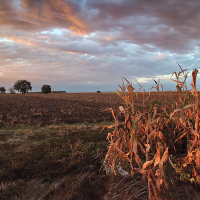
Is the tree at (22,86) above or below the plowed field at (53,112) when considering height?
above

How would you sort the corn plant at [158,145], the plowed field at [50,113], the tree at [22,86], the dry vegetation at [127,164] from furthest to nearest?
the tree at [22,86]
the plowed field at [50,113]
the dry vegetation at [127,164]
the corn plant at [158,145]

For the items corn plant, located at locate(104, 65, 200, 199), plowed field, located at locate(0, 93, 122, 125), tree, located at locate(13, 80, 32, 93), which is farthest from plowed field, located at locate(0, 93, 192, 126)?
A: tree, located at locate(13, 80, 32, 93)

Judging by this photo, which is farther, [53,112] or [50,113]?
[53,112]

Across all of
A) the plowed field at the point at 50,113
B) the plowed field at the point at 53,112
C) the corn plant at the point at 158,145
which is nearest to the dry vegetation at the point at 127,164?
the corn plant at the point at 158,145

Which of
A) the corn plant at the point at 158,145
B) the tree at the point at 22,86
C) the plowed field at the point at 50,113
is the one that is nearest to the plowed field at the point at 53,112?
the plowed field at the point at 50,113

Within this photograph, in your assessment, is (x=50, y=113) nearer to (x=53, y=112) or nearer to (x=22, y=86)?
(x=53, y=112)

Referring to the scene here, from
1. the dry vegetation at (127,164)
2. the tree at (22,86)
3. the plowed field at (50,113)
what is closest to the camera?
the dry vegetation at (127,164)

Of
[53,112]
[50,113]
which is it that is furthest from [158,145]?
[53,112]

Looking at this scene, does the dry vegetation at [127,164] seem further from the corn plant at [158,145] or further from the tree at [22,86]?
the tree at [22,86]

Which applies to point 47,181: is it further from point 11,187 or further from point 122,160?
point 122,160

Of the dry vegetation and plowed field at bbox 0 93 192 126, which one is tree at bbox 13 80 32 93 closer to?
plowed field at bbox 0 93 192 126

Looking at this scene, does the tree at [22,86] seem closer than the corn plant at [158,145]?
No

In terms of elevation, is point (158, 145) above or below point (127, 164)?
above

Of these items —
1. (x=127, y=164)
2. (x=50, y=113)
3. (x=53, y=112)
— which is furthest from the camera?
(x=53, y=112)
